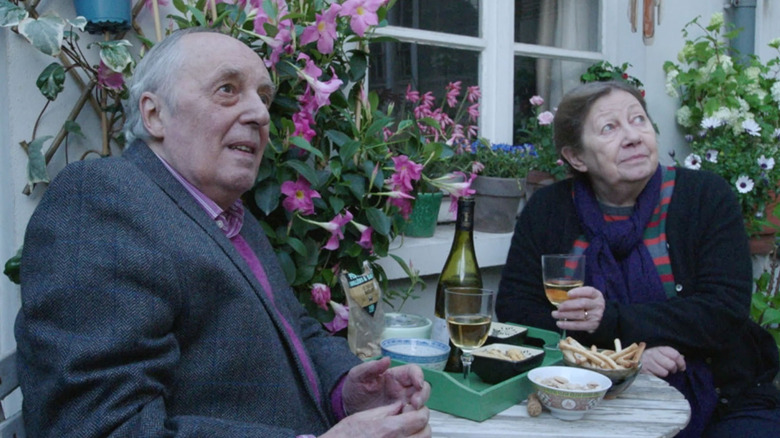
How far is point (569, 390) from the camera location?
1.39m

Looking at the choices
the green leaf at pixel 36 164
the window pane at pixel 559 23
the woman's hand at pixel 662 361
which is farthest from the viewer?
the window pane at pixel 559 23

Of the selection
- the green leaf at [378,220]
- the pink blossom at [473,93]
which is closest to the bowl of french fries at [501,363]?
the green leaf at [378,220]

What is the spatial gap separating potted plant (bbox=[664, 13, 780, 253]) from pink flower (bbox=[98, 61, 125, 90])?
101 inches

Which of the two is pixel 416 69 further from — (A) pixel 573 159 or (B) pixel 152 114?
(B) pixel 152 114

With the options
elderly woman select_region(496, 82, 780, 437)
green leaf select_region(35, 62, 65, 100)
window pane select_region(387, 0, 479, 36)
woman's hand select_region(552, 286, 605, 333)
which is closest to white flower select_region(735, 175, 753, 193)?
elderly woman select_region(496, 82, 780, 437)

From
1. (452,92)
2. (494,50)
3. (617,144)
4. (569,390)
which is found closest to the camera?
(569,390)

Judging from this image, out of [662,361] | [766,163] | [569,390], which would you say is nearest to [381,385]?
[569,390]

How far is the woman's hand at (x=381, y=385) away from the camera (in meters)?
1.39

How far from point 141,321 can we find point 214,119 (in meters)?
0.48

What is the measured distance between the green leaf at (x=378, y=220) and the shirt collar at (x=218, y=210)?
0.43 meters

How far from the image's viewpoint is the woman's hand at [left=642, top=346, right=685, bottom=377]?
6.57 ft

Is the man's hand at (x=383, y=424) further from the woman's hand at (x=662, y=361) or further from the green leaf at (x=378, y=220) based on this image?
the woman's hand at (x=662, y=361)

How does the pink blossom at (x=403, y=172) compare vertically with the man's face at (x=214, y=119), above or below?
below

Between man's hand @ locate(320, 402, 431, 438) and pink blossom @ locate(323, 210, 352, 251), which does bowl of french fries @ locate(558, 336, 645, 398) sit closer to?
man's hand @ locate(320, 402, 431, 438)
